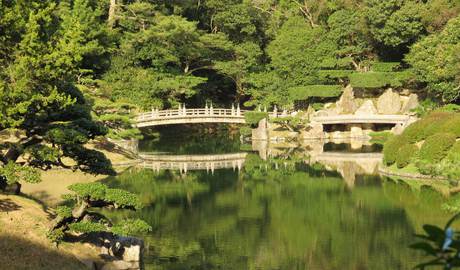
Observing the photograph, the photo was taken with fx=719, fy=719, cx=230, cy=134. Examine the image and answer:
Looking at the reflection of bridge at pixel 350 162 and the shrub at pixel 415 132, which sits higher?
the shrub at pixel 415 132

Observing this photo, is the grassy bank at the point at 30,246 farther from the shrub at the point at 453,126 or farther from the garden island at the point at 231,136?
the shrub at the point at 453,126

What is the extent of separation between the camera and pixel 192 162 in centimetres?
4750

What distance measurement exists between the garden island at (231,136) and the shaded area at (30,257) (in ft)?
0.17

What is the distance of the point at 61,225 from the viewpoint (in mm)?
19203

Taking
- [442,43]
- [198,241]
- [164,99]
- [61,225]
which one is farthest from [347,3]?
[61,225]

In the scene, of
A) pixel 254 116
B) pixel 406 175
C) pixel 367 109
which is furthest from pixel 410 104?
pixel 406 175

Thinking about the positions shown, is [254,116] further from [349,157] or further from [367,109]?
[349,157]

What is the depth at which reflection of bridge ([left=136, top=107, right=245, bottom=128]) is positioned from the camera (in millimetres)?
55125

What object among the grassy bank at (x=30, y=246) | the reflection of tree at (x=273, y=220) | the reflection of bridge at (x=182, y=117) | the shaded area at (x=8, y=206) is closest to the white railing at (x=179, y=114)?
the reflection of bridge at (x=182, y=117)

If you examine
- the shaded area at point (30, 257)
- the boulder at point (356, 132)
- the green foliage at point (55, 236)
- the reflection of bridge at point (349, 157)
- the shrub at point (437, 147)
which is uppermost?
the boulder at point (356, 132)

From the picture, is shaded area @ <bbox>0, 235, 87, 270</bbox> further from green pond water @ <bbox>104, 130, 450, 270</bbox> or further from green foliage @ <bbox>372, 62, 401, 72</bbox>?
green foliage @ <bbox>372, 62, 401, 72</bbox>

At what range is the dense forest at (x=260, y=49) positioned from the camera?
5528 cm

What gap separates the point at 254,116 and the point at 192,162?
43.8 ft

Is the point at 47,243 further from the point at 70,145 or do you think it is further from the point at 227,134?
the point at 227,134
